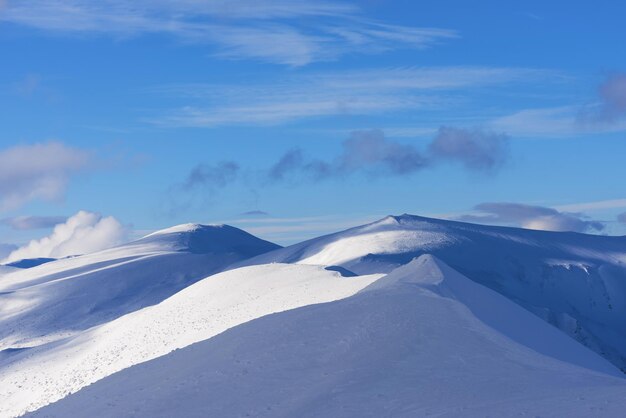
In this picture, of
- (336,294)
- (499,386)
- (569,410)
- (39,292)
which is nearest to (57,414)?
(499,386)

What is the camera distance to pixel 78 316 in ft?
221

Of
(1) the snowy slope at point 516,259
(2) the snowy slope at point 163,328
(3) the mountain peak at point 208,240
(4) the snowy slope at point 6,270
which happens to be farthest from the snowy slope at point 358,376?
(4) the snowy slope at point 6,270

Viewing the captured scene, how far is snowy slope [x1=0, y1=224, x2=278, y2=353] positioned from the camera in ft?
216

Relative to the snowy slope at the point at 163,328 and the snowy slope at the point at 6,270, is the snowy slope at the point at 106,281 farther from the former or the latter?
the snowy slope at the point at 163,328

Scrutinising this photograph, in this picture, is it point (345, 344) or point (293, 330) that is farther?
point (293, 330)

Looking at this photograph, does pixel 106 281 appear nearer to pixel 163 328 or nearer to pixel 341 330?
pixel 163 328

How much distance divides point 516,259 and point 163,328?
40.8m

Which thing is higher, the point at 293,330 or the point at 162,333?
the point at 293,330

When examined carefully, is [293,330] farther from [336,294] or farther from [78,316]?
[78,316]

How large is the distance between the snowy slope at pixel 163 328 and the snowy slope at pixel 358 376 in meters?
13.4

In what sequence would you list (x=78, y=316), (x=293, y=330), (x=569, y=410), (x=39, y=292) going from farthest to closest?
(x=39, y=292)
(x=78, y=316)
(x=293, y=330)
(x=569, y=410)

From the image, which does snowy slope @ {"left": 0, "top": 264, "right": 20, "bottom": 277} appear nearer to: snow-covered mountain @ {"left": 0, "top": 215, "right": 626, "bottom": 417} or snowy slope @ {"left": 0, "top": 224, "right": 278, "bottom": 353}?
snowy slope @ {"left": 0, "top": 224, "right": 278, "bottom": 353}

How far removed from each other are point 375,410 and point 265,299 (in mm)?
26202

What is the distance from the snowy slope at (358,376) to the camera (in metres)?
13.8
